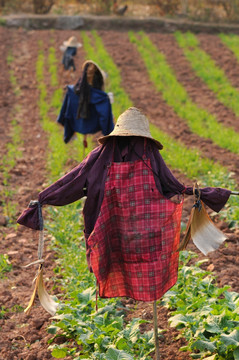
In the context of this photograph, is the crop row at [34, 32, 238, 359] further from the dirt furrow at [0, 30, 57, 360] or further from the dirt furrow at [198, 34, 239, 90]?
the dirt furrow at [198, 34, 239, 90]

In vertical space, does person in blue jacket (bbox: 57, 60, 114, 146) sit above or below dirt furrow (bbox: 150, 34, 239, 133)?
above

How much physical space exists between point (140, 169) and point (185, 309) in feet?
3.69

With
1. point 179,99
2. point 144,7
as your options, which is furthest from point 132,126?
point 144,7

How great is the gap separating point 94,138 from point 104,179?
627cm

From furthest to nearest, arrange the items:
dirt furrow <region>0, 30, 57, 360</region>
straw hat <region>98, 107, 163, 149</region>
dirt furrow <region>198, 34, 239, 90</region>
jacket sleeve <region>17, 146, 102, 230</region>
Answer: dirt furrow <region>198, 34, 239, 90</region> → dirt furrow <region>0, 30, 57, 360</region> → jacket sleeve <region>17, 146, 102, 230</region> → straw hat <region>98, 107, 163, 149</region>

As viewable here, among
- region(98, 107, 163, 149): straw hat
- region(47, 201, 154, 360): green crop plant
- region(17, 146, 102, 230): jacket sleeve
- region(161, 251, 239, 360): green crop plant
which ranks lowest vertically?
region(47, 201, 154, 360): green crop plant

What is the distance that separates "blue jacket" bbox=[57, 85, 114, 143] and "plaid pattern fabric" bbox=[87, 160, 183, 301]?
2751mm

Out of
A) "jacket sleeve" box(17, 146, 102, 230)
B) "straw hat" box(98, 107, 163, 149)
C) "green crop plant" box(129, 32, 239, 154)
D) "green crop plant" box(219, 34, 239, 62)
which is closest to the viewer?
"straw hat" box(98, 107, 163, 149)

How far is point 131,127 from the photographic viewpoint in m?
3.04

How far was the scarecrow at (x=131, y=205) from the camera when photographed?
303cm

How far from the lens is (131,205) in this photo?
3039 mm

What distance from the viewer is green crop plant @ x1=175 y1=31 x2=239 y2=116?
11827 millimetres

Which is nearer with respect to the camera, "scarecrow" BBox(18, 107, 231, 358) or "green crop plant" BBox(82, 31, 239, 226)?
"scarecrow" BBox(18, 107, 231, 358)

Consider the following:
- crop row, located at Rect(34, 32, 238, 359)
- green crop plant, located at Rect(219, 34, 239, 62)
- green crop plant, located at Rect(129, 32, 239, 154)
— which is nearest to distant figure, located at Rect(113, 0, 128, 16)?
green crop plant, located at Rect(129, 32, 239, 154)
